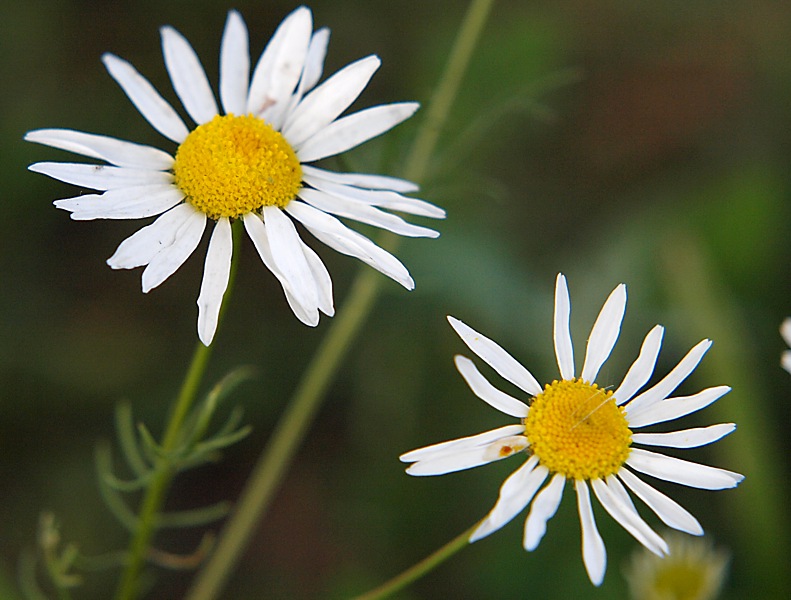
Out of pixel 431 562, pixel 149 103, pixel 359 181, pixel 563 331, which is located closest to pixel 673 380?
pixel 563 331

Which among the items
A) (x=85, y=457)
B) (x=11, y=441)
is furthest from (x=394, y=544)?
(x=11, y=441)

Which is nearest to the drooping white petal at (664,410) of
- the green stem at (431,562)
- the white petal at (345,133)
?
the green stem at (431,562)

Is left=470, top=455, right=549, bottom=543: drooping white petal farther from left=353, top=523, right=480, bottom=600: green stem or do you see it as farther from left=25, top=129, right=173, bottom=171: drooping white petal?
left=25, top=129, right=173, bottom=171: drooping white petal

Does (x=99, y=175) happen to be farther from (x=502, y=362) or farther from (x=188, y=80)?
(x=502, y=362)

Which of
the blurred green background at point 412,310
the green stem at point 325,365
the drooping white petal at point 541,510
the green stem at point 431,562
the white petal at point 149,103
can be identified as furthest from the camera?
the blurred green background at point 412,310

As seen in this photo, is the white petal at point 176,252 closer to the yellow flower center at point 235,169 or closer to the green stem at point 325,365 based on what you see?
the yellow flower center at point 235,169
